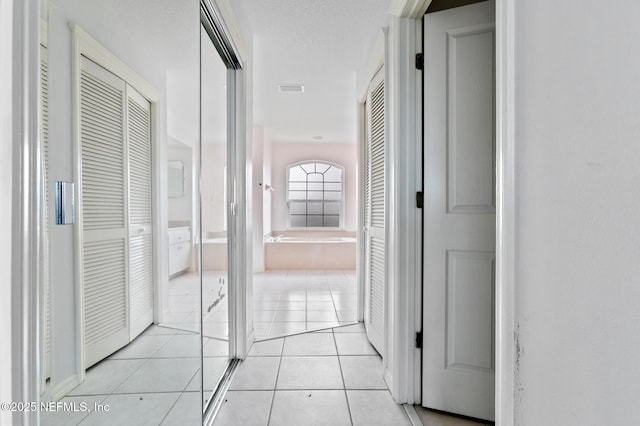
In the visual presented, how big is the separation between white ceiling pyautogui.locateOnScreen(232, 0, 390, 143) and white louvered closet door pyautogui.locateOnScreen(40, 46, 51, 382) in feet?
5.56

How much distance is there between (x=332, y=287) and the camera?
438 centimetres

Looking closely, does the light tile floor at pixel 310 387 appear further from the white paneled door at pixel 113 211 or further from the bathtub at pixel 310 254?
the bathtub at pixel 310 254

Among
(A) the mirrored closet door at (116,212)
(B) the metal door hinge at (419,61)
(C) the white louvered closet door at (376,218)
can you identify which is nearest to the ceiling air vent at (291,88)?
(C) the white louvered closet door at (376,218)

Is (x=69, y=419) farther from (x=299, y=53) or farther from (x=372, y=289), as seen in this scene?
(x=299, y=53)

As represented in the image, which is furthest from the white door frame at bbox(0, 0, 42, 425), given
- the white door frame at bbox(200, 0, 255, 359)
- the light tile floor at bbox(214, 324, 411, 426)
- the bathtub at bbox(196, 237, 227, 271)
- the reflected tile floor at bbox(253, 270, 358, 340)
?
the reflected tile floor at bbox(253, 270, 358, 340)

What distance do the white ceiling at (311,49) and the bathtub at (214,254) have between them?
1.48m

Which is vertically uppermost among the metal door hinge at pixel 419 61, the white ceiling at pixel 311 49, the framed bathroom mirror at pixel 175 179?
the white ceiling at pixel 311 49

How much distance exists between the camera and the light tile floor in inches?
63.4

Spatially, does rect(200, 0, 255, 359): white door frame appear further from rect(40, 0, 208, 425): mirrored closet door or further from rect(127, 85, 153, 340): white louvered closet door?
rect(127, 85, 153, 340): white louvered closet door

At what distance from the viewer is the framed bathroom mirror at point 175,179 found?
1228 millimetres
